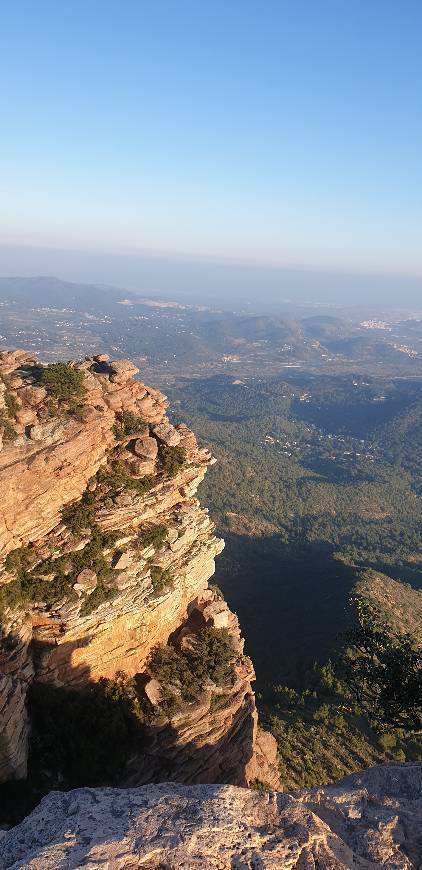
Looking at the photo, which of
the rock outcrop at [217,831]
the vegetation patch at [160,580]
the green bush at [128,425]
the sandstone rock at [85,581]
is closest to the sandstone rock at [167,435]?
the green bush at [128,425]

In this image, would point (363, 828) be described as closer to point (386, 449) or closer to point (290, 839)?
point (290, 839)

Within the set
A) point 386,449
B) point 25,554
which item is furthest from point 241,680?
point 386,449

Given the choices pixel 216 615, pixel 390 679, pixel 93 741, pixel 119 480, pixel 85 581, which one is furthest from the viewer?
pixel 216 615

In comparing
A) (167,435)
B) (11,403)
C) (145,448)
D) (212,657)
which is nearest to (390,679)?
(212,657)

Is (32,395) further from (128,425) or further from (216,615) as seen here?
(216,615)

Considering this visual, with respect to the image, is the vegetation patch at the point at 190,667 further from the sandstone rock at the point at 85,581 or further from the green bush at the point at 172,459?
the green bush at the point at 172,459

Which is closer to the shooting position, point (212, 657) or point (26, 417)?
point (26, 417)

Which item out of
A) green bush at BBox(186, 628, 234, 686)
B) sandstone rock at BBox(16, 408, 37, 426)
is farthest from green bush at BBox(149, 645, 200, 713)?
sandstone rock at BBox(16, 408, 37, 426)
